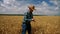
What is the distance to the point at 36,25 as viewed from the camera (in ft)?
7.84

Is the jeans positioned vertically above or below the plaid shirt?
below

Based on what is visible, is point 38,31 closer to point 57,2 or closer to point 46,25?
point 46,25

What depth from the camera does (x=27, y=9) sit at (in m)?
2.35

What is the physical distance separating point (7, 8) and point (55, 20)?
2.00 ft

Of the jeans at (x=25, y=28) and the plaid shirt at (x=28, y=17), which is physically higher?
the plaid shirt at (x=28, y=17)

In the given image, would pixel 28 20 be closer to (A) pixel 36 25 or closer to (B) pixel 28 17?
(B) pixel 28 17

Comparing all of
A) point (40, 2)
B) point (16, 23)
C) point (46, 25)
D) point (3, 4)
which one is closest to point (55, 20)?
point (46, 25)

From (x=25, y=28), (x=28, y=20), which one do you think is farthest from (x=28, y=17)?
(x=25, y=28)

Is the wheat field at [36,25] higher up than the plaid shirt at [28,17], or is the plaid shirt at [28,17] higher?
the plaid shirt at [28,17]

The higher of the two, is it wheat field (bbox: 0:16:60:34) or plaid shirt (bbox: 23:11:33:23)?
plaid shirt (bbox: 23:11:33:23)

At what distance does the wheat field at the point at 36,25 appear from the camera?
2381 mm

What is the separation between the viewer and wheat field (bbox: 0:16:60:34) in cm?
238

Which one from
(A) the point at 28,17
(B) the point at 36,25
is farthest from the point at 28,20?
(B) the point at 36,25

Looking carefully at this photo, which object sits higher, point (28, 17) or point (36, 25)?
point (28, 17)
